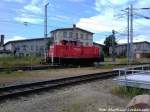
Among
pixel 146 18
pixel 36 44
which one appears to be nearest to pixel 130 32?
pixel 146 18

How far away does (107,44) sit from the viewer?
4203 inches

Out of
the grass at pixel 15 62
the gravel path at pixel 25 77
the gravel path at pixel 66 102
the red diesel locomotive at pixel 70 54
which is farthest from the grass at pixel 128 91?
the red diesel locomotive at pixel 70 54

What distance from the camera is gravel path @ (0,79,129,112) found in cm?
1118

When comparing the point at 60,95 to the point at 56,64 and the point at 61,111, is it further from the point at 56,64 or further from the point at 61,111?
the point at 56,64

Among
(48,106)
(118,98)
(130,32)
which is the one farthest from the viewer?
(130,32)

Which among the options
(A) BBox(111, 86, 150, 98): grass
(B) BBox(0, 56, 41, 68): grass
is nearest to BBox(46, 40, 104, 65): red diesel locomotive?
(B) BBox(0, 56, 41, 68): grass

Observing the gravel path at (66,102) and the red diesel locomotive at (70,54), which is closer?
the gravel path at (66,102)

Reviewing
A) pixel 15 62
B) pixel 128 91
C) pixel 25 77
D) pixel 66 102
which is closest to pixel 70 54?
pixel 15 62

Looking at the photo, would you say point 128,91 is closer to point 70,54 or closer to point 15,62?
point 70,54

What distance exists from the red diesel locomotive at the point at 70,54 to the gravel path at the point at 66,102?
849 inches

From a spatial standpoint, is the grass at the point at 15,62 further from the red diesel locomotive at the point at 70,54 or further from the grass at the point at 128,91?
the grass at the point at 128,91

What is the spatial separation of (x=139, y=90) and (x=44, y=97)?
13.0 feet

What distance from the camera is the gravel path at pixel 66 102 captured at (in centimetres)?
1118

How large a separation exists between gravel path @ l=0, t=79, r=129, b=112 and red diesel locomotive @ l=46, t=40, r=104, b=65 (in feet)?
70.8
